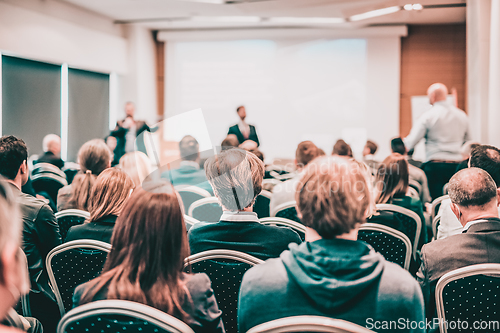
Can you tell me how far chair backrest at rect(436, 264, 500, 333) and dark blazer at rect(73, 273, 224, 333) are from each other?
2.43 feet

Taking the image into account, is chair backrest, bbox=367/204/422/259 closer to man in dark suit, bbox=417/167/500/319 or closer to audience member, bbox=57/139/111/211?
man in dark suit, bbox=417/167/500/319

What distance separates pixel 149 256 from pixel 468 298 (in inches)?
40.6

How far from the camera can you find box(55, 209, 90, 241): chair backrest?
7.63 ft

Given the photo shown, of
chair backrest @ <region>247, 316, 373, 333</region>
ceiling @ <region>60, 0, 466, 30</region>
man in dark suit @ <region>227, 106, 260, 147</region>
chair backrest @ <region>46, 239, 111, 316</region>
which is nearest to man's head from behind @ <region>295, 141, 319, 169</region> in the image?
chair backrest @ <region>46, 239, 111, 316</region>

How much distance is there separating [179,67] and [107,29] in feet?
5.84

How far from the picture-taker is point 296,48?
9180mm

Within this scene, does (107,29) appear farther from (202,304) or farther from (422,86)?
(202,304)

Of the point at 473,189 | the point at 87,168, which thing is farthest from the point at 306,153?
the point at 473,189

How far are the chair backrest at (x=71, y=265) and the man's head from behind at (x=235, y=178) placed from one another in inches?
20.8

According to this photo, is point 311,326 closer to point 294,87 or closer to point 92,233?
point 92,233

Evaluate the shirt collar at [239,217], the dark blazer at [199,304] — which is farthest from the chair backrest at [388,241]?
the dark blazer at [199,304]

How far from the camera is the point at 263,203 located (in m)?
3.29

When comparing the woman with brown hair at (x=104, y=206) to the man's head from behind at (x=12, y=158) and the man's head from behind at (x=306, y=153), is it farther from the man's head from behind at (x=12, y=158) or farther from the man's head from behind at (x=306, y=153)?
the man's head from behind at (x=306, y=153)

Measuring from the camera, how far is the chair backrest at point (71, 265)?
1674mm
